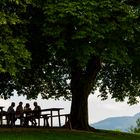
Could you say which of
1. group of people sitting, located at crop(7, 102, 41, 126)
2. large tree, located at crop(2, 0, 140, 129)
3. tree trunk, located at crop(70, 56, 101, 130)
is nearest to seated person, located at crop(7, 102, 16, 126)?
group of people sitting, located at crop(7, 102, 41, 126)

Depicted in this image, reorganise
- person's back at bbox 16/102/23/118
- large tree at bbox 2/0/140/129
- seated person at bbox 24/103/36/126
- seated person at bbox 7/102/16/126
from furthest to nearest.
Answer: seated person at bbox 24/103/36/126
person's back at bbox 16/102/23/118
seated person at bbox 7/102/16/126
large tree at bbox 2/0/140/129

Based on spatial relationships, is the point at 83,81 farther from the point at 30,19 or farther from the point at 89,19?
the point at 89,19

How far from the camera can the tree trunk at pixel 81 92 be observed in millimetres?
40031

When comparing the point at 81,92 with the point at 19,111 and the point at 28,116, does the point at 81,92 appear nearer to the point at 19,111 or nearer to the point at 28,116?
the point at 28,116

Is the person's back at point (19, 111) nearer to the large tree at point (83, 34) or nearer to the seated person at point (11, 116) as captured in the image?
the seated person at point (11, 116)

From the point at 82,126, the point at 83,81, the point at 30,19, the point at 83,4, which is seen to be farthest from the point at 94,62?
the point at 83,4

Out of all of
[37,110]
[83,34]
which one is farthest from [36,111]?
[83,34]

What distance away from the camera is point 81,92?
4047 cm

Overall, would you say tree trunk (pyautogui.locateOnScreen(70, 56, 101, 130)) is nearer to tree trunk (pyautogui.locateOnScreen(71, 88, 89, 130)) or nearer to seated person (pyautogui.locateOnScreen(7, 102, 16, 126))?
tree trunk (pyautogui.locateOnScreen(71, 88, 89, 130))

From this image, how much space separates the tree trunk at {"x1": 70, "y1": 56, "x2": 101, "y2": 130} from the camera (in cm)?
4003

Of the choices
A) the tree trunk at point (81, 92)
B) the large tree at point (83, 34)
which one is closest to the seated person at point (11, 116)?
the large tree at point (83, 34)

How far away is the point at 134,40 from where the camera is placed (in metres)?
32.1

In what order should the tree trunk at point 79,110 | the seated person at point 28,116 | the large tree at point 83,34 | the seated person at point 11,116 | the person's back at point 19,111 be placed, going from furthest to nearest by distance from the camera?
the tree trunk at point 79,110, the seated person at point 28,116, the person's back at point 19,111, the seated person at point 11,116, the large tree at point 83,34

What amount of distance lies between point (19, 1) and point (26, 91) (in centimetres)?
1765
